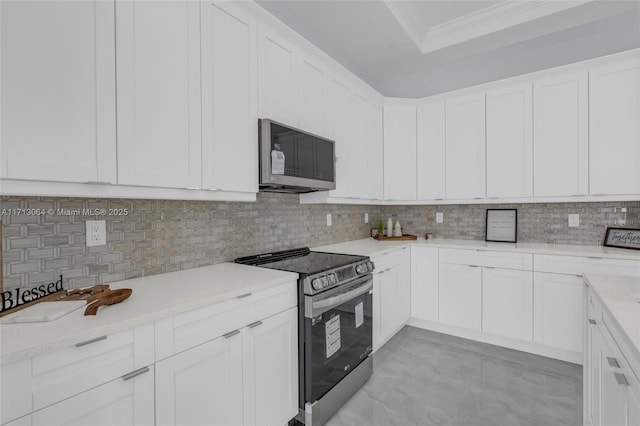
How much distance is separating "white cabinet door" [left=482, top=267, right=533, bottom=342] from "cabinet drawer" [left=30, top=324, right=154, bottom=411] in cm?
295

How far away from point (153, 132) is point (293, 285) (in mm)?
1101

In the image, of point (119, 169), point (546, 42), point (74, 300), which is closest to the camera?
point (74, 300)

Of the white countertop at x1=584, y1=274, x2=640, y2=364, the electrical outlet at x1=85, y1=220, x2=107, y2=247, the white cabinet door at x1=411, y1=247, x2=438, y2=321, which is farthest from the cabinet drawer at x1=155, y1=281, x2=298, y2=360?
the white cabinet door at x1=411, y1=247, x2=438, y2=321

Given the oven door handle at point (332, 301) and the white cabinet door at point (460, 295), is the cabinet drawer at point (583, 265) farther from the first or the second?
the oven door handle at point (332, 301)

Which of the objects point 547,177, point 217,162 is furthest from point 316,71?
point 547,177

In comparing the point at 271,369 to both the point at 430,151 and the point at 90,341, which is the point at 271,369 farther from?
the point at 430,151

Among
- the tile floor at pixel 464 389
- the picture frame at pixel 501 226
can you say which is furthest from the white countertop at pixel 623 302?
the picture frame at pixel 501 226

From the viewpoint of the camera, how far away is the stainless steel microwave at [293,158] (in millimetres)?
1988

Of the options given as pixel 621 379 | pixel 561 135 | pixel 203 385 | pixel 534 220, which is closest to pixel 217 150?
A: pixel 203 385

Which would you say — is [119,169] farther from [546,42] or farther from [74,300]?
[546,42]

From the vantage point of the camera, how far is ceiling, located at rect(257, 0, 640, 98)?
7.86 feet

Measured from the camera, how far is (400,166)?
3.71 meters

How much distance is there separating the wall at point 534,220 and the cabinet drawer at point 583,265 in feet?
2.09

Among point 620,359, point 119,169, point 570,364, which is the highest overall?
point 119,169
